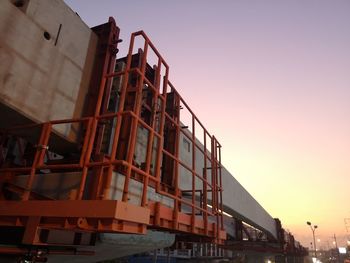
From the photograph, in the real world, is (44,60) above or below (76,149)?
above

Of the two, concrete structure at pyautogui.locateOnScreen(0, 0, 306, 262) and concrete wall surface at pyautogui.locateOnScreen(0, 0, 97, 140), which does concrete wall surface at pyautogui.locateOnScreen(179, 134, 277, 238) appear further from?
concrete wall surface at pyautogui.locateOnScreen(0, 0, 97, 140)

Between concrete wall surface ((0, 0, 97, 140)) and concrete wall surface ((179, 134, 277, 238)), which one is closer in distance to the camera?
concrete wall surface ((0, 0, 97, 140))

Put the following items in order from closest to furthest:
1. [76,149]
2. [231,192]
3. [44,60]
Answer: [44,60]
[76,149]
[231,192]

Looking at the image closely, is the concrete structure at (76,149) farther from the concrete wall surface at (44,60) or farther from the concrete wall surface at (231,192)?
the concrete wall surface at (231,192)

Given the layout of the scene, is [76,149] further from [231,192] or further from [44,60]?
[231,192]

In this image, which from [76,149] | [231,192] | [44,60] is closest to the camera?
[44,60]

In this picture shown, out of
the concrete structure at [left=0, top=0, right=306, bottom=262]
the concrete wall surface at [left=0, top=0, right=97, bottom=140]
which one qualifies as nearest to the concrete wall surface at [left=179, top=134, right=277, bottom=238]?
the concrete structure at [left=0, top=0, right=306, bottom=262]

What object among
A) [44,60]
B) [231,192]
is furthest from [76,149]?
[231,192]

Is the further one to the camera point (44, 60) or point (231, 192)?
point (231, 192)

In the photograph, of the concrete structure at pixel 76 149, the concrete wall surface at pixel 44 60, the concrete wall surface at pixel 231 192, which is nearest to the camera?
the concrete structure at pixel 76 149

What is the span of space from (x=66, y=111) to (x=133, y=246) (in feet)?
10.6

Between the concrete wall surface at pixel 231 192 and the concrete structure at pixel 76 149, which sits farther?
the concrete wall surface at pixel 231 192

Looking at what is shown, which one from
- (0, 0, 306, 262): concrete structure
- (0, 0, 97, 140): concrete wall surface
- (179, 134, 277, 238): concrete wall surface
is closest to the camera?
(0, 0, 306, 262): concrete structure

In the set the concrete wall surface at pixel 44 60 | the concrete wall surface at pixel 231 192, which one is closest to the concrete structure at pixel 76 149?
the concrete wall surface at pixel 44 60
